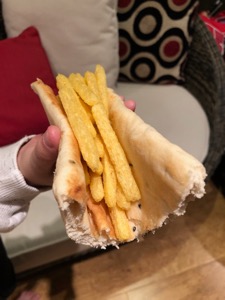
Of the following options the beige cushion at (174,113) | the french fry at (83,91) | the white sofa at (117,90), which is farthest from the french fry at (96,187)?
the beige cushion at (174,113)

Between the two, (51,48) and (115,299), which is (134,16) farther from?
(115,299)

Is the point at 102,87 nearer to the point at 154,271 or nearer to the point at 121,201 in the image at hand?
the point at 121,201

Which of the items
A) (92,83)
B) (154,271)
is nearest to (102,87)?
(92,83)

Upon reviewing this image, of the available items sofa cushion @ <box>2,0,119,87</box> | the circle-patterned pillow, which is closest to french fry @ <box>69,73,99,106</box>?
sofa cushion @ <box>2,0,119,87</box>

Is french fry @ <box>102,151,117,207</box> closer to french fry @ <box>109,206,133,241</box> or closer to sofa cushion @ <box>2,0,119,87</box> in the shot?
french fry @ <box>109,206,133,241</box>

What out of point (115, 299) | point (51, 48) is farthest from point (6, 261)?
point (51, 48)

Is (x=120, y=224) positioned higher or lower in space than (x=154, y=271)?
higher

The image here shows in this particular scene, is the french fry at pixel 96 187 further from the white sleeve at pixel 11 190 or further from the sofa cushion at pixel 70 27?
the sofa cushion at pixel 70 27
